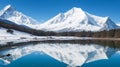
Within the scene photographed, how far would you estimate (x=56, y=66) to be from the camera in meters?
37.7

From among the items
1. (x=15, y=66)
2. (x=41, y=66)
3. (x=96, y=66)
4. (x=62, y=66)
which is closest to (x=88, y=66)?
(x=96, y=66)

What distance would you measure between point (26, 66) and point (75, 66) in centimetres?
641

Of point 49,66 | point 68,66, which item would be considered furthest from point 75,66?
point 49,66

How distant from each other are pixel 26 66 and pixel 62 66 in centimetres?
471

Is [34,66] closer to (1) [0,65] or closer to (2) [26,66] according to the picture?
(2) [26,66]

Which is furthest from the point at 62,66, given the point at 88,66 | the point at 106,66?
the point at 106,66

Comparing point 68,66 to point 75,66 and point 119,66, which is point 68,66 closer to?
point 75,66

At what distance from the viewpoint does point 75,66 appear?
3803cm

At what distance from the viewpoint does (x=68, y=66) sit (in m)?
37.7

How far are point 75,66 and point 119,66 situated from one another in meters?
5.73

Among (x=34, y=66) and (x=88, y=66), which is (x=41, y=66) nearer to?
(x=34, y=66)

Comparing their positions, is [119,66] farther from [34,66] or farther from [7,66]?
[7,66]

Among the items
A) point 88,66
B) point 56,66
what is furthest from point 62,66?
point 88,66

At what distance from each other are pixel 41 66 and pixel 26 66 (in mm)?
1957
